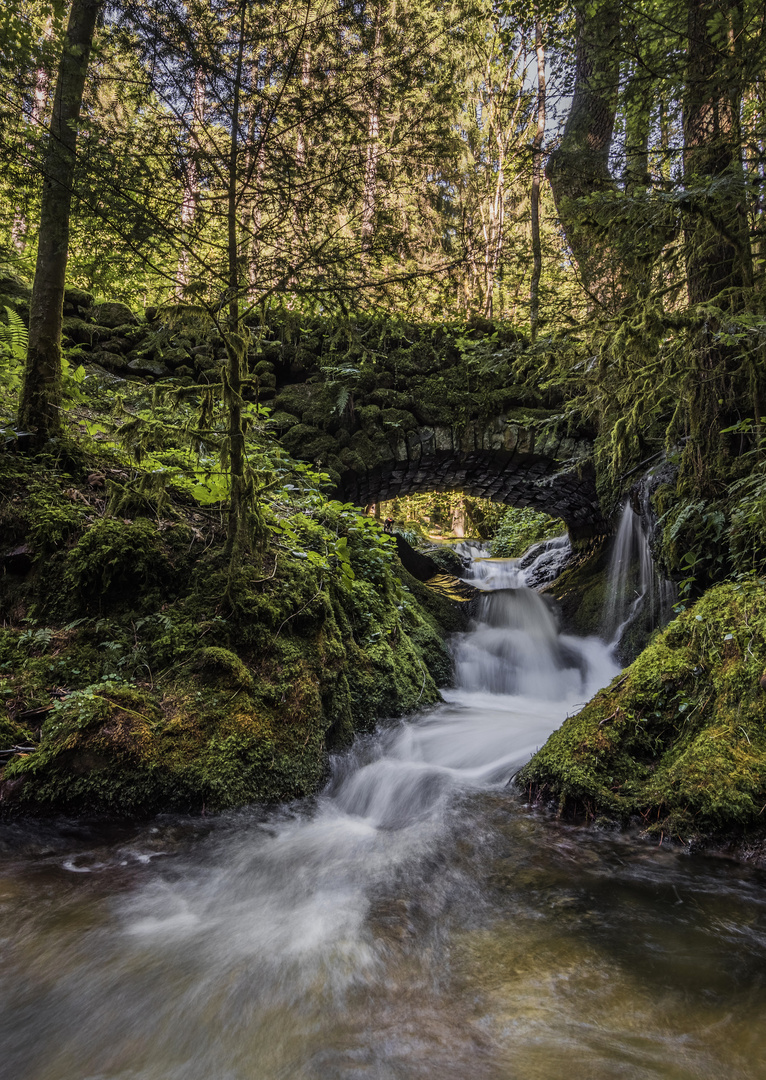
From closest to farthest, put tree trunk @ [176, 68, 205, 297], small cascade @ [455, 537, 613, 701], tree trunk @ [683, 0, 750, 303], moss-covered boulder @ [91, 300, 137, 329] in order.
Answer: tree trunk @ [176, 68, 205, 297] < tree trunk @ [683, 0, 750, 303] < small cascade @ [455, 537, 613, 701] < moss-covered boulder @ [91, 300, 137, 329]

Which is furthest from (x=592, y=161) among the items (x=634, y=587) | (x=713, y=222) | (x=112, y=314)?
(x=112, y=314)

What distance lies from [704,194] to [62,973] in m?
5.30

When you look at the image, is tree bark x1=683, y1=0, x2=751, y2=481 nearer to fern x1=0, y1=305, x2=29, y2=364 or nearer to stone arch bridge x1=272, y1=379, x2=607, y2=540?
stone arch bridge x1=272, y1=379, x2=607, y2=540

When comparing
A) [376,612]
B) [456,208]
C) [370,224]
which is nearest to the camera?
[370,224]

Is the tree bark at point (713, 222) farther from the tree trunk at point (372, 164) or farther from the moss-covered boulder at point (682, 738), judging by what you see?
the tree trunk at point (372, 164)

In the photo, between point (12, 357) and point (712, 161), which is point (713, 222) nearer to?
point (712, 161)

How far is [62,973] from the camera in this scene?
173cm

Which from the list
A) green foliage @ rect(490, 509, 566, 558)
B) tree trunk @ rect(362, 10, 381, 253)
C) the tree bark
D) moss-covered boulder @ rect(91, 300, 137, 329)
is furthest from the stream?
green foliage @ rect(490, 509, 566, 558)

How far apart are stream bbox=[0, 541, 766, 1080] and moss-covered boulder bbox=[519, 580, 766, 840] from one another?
0.68 ft

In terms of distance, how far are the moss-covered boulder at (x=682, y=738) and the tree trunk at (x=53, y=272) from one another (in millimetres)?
4533

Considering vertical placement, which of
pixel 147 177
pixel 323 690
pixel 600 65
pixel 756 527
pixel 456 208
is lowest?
pixel 323 690

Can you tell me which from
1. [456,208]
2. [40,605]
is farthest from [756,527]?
[40,605]

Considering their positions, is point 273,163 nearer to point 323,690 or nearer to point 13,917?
point 323,690

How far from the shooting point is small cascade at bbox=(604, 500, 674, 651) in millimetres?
6785
